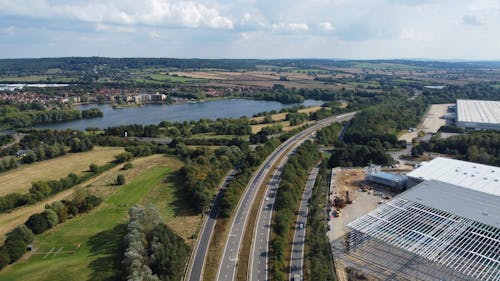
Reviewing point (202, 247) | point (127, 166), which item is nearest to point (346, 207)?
point (202, 247)

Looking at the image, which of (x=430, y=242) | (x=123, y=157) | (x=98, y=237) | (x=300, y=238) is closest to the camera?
(x=430, y=242)

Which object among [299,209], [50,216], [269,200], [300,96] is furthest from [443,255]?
[300,96]

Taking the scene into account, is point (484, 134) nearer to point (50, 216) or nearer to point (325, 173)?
point (325, 173)

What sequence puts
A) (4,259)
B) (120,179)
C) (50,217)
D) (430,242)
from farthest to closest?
(120,179) → (50,217) → (4,259) → (430,242)

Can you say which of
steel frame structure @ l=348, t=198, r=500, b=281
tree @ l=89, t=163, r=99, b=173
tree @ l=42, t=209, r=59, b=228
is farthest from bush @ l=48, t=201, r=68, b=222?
steel frame structure @ l=348, t=198, r=500, b=281

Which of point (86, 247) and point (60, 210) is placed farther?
point (60, 210)

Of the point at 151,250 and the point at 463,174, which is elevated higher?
the point at 463,174

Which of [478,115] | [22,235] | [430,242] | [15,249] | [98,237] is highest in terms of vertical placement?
[478,115]

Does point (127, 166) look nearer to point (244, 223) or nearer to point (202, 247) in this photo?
point (244, 223)
